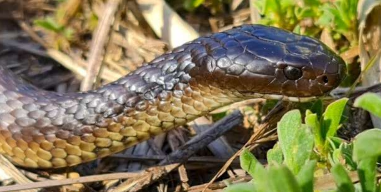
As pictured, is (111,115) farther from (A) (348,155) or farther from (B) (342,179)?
(B) (342,179)

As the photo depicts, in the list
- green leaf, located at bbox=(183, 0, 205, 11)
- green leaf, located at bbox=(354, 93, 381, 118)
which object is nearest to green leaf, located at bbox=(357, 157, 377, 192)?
green leaf, located at bbox=(354, 93, 381, 118)

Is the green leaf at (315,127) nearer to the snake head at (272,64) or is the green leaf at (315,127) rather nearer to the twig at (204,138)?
the snake head at (272,64)

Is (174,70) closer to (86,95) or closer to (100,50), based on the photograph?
(86,95)

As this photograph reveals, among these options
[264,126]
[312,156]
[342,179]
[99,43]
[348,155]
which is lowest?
[342,179]

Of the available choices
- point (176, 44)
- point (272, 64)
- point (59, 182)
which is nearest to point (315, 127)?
point (272, 64)

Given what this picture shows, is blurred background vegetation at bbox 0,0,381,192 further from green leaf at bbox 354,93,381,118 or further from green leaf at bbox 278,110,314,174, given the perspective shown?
green leaf at bbox 354,93,381,118

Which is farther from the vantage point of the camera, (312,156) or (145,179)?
(145,179)
